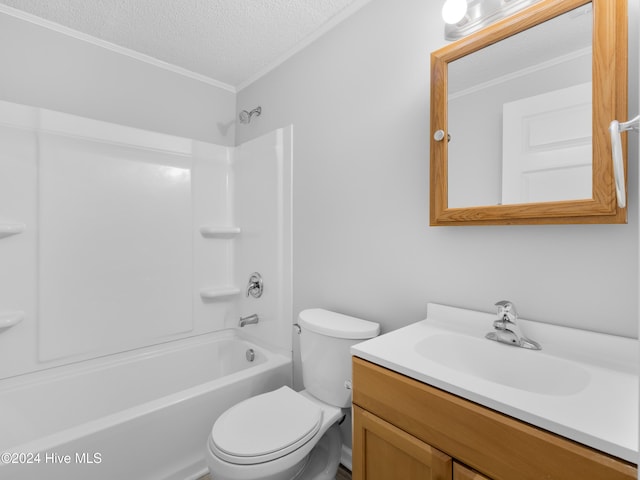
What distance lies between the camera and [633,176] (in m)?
0.91

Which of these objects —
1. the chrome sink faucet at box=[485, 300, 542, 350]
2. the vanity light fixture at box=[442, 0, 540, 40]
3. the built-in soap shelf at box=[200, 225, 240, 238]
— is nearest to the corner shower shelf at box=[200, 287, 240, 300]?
the built-in soap shelf at box=[200, 225, 240, 238]

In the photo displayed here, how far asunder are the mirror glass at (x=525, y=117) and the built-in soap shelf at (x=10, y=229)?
2.10 m

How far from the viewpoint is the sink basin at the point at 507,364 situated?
0.92 m

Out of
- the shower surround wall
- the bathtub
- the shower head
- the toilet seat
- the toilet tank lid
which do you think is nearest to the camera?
the toilet seat

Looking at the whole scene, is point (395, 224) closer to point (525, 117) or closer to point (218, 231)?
point (525, 117)

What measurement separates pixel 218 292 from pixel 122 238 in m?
0.72

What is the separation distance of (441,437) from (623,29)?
1.23 m

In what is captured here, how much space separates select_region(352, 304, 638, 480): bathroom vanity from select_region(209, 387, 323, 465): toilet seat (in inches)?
10.6

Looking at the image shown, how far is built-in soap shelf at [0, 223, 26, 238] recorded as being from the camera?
161 centimetres

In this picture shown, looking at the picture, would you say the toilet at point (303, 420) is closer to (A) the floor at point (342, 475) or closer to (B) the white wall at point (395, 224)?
(A) the floor at point (342, 475)

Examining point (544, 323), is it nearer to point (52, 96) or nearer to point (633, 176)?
point (633, 176)

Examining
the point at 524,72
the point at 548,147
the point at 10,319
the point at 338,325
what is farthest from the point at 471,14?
the point at 10,319

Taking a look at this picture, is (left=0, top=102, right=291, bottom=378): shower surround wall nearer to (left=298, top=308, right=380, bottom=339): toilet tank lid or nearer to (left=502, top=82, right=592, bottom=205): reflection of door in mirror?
(left=298, top=308, right=380, bottom=339): toilet tank lid

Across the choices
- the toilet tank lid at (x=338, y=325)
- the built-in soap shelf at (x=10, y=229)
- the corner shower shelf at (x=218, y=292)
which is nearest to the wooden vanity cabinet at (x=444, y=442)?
the toilet tank lid at (x=338, y=325)
